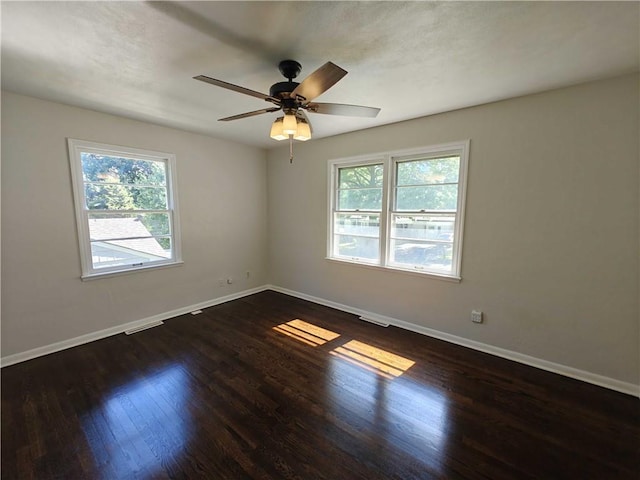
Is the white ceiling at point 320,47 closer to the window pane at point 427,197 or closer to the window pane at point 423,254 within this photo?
the window pane at point 427,197

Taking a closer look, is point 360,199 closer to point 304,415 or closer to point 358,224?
point 358,224

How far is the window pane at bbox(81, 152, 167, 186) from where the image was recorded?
2986mm

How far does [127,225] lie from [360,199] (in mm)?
3005

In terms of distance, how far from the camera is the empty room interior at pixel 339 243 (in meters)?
1.60

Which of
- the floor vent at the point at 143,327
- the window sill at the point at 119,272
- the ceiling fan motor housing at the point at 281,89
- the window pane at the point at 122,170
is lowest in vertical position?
the floor vent at the point at 143,327

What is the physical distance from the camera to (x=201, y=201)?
3971 mm

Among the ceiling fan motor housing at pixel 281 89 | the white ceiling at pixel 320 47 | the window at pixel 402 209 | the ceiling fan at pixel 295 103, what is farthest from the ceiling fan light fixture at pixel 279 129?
the window at pixel 402 209

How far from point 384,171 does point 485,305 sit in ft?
6.31

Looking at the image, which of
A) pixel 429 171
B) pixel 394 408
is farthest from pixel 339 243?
pixel 394 408

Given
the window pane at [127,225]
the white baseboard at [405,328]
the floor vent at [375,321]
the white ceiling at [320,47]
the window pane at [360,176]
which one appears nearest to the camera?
the white ceiling at [320,47]

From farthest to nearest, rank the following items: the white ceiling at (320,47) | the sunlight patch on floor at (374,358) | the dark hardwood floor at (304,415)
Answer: the sunlight patch on floor at (374,358) → the dark hardwood floor at (304,415) → the white ceiling at (320,47)

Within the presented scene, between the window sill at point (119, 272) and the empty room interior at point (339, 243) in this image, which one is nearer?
the empty room interior at point (339, 243)

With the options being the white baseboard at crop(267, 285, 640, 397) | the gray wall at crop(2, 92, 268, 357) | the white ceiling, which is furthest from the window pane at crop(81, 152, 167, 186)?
the white baseboard at crop(267, 285, 640, 397)

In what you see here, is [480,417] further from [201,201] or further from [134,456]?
[201,201]
